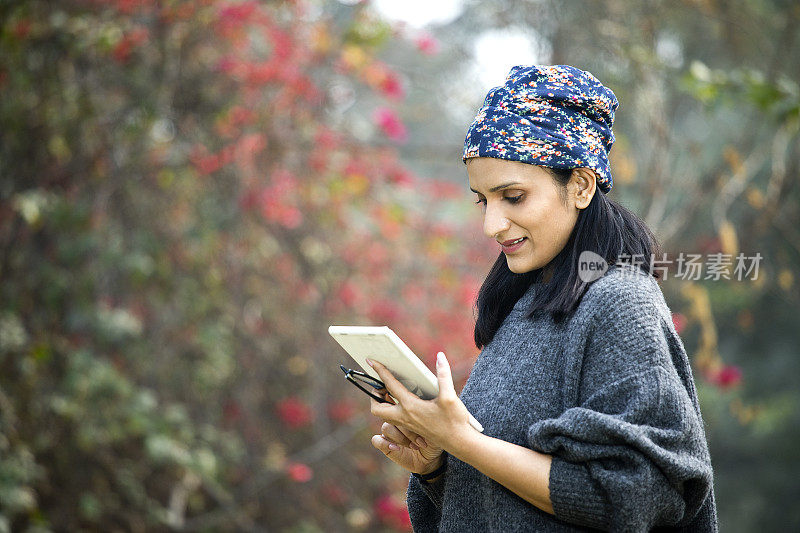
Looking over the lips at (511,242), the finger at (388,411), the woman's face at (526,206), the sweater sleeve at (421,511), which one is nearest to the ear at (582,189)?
the woman's face at (526,206)

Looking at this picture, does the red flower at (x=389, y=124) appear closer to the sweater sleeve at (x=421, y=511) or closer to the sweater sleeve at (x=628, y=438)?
the sweater sleeve at (x=421, y=511)

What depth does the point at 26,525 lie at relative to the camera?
11.8ft

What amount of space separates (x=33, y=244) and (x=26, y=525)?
1.32m

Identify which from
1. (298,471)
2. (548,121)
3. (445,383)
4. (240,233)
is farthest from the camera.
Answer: (240,233)

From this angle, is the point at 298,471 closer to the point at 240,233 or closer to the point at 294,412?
the point at 294,412

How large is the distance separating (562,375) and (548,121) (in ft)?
1.50

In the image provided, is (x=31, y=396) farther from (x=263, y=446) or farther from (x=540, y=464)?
(x=540, y=464)

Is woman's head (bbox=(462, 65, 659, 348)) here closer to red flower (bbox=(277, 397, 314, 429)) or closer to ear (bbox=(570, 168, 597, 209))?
ear (bbox=(570, 168, 597, 209))

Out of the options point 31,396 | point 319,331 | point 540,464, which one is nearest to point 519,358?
point 540,464

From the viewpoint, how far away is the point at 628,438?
119 cm

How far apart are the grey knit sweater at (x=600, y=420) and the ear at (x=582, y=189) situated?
0.46 feet

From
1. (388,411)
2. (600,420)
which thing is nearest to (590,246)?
(600,420)

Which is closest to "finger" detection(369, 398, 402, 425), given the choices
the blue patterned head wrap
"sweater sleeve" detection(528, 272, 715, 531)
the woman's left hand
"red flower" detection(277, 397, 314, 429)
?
the woman's left hand

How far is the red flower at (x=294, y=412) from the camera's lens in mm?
4648
